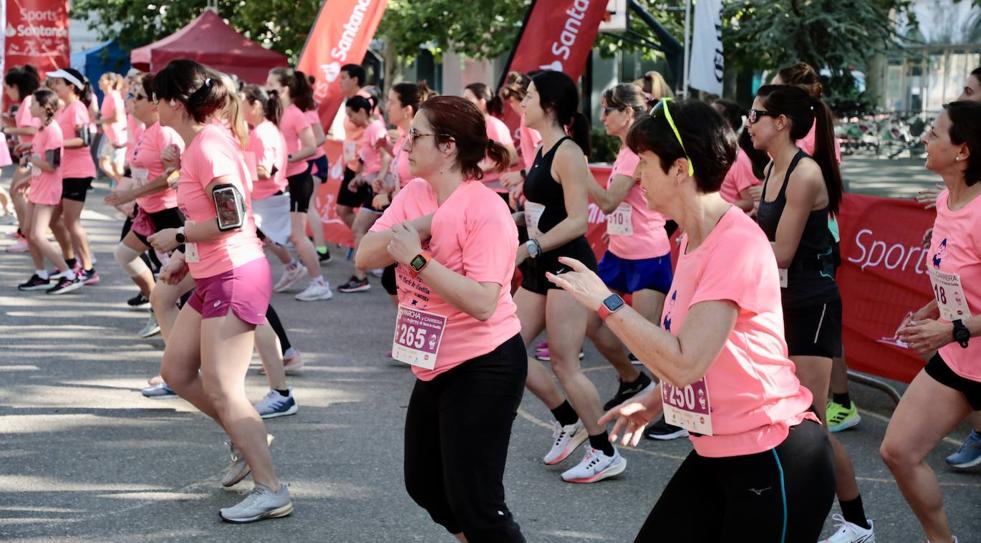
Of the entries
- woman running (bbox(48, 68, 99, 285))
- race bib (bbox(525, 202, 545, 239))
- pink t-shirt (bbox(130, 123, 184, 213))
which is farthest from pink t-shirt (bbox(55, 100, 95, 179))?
race bib (bbox(525, 202, 545, 239))

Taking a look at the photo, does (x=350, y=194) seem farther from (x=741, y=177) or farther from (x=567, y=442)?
(x=567, y=442)

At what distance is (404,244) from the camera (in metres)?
3.56

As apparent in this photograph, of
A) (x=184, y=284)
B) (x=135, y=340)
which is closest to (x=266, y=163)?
(x=135, y=340)

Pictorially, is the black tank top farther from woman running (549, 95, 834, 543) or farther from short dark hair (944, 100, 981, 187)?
woman running (549, 95, 834, 543)

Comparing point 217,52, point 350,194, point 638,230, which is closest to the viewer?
point 638,230

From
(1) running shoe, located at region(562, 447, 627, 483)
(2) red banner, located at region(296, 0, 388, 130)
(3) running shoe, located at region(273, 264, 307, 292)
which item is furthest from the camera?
(2) red banner, located at region(296, 0, 388, 130)

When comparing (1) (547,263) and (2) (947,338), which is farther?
(1) (547,263)

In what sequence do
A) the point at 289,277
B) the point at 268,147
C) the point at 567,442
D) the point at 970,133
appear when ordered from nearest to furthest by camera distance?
1. the point at 970,133
2. the point at 567,442
3. the point at 268,147
4. the point at 289,277

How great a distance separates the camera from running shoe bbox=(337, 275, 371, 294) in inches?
452

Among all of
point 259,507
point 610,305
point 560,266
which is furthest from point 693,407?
point 560,266

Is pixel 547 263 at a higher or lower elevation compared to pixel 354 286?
higher

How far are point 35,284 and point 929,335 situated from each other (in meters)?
9.21

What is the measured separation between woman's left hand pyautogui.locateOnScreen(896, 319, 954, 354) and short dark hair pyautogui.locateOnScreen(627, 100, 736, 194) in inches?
57.5

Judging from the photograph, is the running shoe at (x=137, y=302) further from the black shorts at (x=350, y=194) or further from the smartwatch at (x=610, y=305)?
the smartwatch at (x=610, y=305)
